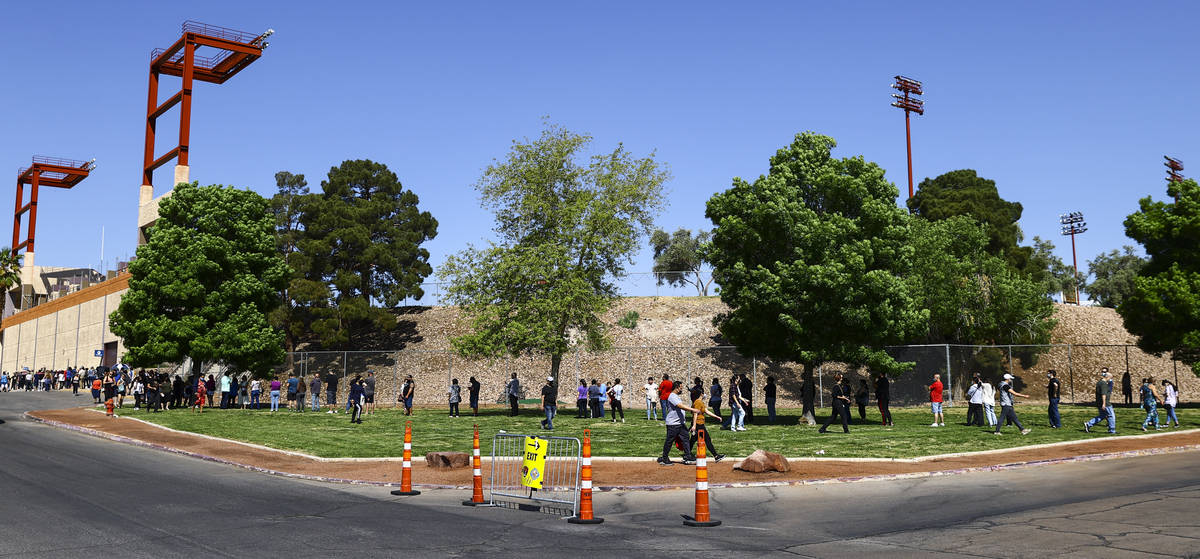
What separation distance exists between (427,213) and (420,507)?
167 ft

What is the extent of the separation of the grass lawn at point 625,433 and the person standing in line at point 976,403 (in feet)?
1.50

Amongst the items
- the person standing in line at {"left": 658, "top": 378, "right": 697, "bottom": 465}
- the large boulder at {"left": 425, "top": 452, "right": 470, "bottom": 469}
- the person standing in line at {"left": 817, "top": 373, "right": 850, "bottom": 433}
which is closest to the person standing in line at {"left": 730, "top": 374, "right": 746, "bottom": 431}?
the person standing in line at {"left": 817, "top": 373, "right": 850, "bottom": 433}

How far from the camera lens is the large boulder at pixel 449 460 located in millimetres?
16781

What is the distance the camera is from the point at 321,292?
53750 mm

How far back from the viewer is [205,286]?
42.0 m

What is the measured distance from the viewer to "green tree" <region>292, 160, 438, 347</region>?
54625 millimetres

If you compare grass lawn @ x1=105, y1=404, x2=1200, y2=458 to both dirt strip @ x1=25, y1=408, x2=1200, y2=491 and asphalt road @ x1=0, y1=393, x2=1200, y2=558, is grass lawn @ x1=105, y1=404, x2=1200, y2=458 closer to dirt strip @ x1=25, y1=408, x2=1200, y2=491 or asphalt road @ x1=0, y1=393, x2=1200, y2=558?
dirt strip @ x1=25, y1=408, x2=1200, y2=491

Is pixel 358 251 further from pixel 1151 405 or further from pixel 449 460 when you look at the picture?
pixel 1151 405

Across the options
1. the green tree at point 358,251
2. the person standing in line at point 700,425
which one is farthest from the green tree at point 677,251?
the person standing in line at point 700,425

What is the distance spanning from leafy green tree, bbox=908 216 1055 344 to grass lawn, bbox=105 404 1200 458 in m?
13.1

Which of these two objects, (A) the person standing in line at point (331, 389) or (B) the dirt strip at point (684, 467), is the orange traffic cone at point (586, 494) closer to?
(B) the dirt strip at point (684, 467)

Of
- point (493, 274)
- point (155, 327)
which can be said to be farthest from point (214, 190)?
point (493, 274)

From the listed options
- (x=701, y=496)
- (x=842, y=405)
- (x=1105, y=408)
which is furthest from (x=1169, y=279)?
(x=701, y=496)

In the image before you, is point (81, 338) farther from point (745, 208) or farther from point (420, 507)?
point (420, 507)
